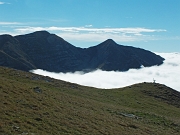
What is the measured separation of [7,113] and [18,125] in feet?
9.50

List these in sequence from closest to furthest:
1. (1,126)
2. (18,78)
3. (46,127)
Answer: (1,126) → (46,127) → (18,78)

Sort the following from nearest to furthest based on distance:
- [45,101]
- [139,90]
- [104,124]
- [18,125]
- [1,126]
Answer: [1,126]
[18,125]
[104,124]
[45,101]
[139,90]

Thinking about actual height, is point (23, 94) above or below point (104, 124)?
above

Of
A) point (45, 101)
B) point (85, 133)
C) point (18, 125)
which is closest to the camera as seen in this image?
point (18, 125)

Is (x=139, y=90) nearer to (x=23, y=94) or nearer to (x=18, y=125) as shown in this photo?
(x=23, y=94)

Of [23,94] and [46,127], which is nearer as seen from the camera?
[46,127]

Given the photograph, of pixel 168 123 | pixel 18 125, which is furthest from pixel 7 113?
pixel 168 123

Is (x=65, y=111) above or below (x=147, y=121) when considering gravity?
above

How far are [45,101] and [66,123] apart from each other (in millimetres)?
7947

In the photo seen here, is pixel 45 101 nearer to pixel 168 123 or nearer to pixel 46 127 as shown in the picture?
pixel 46 127

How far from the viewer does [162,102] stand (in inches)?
3004

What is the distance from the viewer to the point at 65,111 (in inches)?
1321

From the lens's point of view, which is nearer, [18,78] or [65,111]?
[65,111]

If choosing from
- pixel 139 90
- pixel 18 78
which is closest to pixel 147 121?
pixel 18 78
